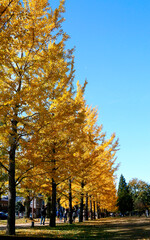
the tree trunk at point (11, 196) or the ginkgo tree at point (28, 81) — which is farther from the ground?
the ginkgo tree at point (28, 81)

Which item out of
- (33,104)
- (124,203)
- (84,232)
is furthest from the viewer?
(124,203)

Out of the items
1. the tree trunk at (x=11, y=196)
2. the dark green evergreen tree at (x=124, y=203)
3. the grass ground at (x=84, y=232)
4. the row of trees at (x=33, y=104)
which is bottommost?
the dark green evergreen tree at (x=124, y=203)

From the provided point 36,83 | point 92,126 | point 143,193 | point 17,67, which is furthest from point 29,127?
point 143,193

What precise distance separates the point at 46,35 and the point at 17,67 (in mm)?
1865

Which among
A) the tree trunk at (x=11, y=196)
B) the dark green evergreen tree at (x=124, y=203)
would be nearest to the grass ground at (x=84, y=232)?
the tree trunk at (x=11, y=196)

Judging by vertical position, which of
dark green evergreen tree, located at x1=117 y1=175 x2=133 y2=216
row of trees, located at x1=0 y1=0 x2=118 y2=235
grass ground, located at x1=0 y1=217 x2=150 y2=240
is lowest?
dark green evergreen tree, located at x1=117 y1=175 x2=133 y2=216

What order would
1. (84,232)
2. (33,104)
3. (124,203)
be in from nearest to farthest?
(33,104) < (84,232) < (124,203)

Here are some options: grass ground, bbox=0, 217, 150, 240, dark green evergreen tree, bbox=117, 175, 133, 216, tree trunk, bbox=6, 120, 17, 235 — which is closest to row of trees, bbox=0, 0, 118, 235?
tree trunk, bbox=6, 120, 17, 235

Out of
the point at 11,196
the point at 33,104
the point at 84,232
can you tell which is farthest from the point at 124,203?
the point at 33,104

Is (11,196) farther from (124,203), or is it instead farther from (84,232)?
(124,203)

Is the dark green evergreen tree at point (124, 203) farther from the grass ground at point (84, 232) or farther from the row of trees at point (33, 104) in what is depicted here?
the row of trees at point (33, 104)

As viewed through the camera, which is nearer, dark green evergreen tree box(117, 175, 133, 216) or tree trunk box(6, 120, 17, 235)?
tree trunk box(6, 120, 17, 235)

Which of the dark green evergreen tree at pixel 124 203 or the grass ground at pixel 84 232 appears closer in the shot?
the grass ground at pixel 84 232

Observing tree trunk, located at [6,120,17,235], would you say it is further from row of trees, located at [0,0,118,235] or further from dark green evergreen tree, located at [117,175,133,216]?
dark green evergreen tree, located at [117,175,133,216]
